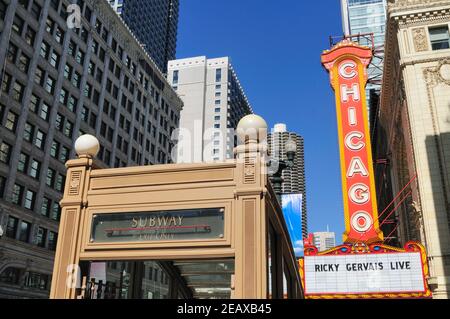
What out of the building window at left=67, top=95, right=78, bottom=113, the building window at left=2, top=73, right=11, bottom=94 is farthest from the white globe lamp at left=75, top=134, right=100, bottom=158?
the building window at left=67, top=95, right=78, bottom=113

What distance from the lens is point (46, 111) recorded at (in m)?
47.4

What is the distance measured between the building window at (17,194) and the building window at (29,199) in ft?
2.34

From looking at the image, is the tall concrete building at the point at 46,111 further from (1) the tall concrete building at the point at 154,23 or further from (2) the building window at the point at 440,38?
(1) the tall concrete building at the point at 154,23

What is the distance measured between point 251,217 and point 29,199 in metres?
40.7

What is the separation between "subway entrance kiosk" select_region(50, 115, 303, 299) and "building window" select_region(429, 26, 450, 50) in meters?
23.7

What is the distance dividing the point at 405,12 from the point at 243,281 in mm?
26592

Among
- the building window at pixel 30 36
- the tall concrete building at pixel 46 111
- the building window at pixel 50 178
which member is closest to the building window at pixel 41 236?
the tall concrete building at pixel 46 111

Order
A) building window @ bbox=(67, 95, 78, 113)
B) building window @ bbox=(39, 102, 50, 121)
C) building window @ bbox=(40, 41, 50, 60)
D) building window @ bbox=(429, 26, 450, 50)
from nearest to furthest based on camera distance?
building window @ bbox=(429, 26, 450, 50), building window @ bbox=(39, 102, 50, 121), building window @ bbox=(40, 41, 50, 60), building window @ bbox=(67, 95, 78, 113)

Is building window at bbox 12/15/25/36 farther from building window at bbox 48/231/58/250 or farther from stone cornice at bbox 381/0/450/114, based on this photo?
stone cornice at bbox 381/0/450/114

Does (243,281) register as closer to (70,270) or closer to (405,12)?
(70,270)

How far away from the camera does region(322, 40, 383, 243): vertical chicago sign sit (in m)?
27.7

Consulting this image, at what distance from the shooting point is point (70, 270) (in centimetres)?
880

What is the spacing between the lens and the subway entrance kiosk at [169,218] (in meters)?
8.05
